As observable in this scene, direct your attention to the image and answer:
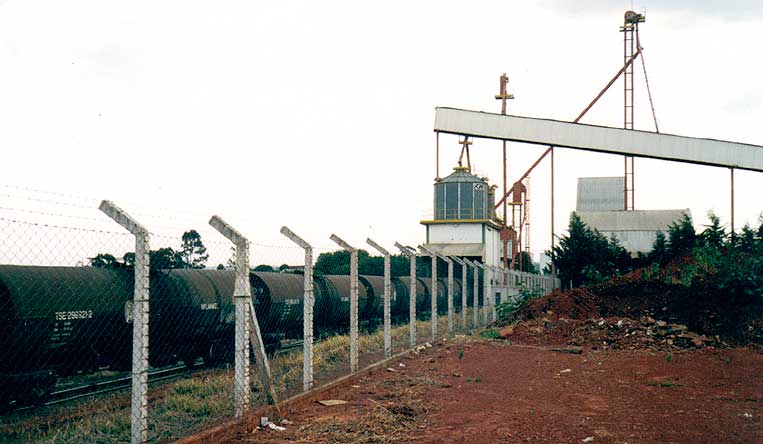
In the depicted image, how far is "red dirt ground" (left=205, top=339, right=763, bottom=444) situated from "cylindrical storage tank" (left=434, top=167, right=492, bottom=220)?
28.5m

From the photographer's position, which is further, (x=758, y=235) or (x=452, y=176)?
(x=452, y=176)

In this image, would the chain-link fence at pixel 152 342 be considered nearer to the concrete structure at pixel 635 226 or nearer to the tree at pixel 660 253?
the tree at pixel 660 253

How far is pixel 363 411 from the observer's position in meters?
9.48

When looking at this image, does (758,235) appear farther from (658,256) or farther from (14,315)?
(14,315)

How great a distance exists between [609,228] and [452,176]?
10.4m

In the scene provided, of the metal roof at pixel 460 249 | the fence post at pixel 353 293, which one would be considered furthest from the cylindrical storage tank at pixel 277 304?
the metal roof at pixel 460 249

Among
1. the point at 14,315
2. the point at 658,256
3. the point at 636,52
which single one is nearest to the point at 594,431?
the point at 14,315

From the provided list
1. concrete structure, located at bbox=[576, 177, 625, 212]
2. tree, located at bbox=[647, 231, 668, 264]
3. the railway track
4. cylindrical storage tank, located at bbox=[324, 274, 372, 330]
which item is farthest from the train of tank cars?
concrete structure, located at bbox=[576, 177, 625, 212]

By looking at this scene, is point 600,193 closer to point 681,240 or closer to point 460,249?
point 460,249

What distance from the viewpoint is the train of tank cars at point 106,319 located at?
9.67 metres

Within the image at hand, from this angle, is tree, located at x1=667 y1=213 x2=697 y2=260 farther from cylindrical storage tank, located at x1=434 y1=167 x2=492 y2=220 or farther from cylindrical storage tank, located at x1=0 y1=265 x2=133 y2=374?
cylindrical storage tank, located at x1=0 y1=265 x2=133 y2=374

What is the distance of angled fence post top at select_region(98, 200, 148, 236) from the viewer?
256 inches

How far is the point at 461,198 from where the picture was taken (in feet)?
148

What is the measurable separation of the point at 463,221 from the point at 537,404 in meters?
33.3
